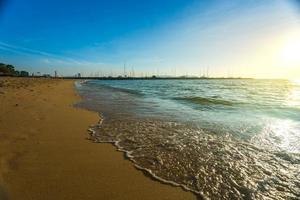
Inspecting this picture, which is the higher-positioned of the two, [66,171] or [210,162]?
[66,171]

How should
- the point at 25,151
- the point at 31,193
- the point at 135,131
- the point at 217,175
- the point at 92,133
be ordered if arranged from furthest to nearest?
the point at 135,131, the point at 92,133, the point at 25,151, the point at 217,175, the point at 31,193

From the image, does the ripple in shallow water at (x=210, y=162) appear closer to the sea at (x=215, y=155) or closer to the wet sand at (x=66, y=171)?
the sea at (x=215, y=155)

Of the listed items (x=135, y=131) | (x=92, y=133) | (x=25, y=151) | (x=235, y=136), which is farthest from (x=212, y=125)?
(x=25, y=151)

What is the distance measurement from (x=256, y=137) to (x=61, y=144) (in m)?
5.84

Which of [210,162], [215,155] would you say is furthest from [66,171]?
[215,155]

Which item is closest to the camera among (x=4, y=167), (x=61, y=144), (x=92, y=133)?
(x=4, y=167)

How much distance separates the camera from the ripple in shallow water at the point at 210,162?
12.9 feet

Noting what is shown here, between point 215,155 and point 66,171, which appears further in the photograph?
point 215,155

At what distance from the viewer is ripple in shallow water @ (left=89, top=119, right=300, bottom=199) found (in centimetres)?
393

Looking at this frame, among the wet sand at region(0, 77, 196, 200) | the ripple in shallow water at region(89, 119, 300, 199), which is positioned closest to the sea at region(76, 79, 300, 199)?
the ripple in shallow water at region(89, 119, 300, 199)

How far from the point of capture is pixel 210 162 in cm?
511

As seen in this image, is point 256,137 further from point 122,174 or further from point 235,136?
point 122,174

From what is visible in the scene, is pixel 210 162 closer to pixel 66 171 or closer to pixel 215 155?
pixel 215 155

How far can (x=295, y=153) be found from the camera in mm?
5902
